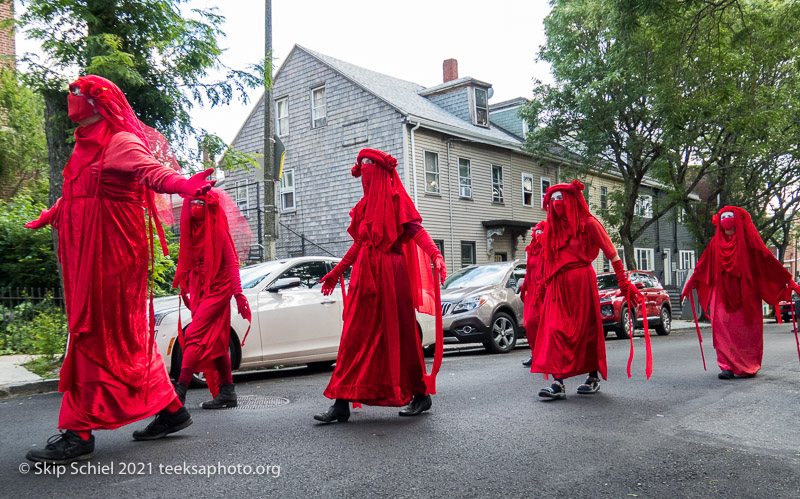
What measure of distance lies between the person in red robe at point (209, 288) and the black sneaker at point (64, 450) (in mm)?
Result: 1997

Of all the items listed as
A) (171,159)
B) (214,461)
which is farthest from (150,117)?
(214,461)

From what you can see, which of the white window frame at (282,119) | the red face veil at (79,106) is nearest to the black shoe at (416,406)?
the red face veil at (79,106)

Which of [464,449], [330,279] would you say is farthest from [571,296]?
[464,449]

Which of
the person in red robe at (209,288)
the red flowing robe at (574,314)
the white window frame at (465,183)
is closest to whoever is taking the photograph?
the person in red robe at (209,288)

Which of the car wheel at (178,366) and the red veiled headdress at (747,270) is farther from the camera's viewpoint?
the red veiled headdress at (747,270)

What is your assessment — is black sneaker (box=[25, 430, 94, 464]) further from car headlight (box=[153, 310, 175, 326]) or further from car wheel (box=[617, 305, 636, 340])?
car wheel (box=[617, 305, 636, 340])

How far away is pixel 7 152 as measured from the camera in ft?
56.5

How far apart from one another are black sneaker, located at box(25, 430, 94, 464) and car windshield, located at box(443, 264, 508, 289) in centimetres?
971

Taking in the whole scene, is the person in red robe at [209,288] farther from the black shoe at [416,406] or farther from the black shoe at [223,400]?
the black shoe at [416,406]

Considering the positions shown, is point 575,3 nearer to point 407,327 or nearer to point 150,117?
point 150,117

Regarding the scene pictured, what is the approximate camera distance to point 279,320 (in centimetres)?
834

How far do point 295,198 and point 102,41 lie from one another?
16831 mm

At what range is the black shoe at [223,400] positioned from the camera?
6137mm

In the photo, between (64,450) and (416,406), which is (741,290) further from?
(64,450)
